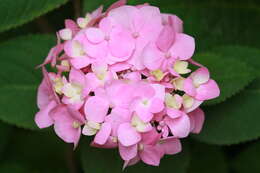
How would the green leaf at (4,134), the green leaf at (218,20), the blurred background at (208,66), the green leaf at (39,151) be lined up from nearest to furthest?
the blurred background at (208,66) < the green leaf at (218,20) < the green leaf at (4,134) < the green leaf at (39,151)

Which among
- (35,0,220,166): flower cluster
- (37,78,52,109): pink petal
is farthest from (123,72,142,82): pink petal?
(37,78,52,109): pink petal

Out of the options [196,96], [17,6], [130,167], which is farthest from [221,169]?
[17,6]

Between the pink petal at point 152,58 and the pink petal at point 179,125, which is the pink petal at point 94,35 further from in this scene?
the pink petal at point 179,125

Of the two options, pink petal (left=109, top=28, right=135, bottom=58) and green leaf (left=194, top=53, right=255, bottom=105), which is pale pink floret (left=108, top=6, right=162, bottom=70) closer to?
pink petal (left=109, top=28, right=135, bottom=58)

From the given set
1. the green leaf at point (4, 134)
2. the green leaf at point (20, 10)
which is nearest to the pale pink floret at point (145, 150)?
the green leaf at point (20, 10)

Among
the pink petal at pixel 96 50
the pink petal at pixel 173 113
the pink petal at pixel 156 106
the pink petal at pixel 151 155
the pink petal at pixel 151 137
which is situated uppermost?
the pink petal at pixel 96 50

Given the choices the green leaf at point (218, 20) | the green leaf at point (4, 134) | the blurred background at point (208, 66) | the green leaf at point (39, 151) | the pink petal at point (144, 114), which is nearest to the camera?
the pink petal at point (144, 114)

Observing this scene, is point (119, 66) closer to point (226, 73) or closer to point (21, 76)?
point (226, 73)

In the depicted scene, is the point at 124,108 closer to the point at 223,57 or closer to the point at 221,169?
the point at 223,57

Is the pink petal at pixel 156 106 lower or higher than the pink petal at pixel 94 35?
lower
